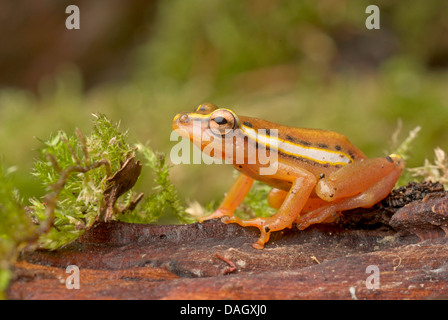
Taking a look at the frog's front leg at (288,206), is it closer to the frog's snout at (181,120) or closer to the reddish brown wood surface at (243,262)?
the reddish brown wood surface at (243,262)

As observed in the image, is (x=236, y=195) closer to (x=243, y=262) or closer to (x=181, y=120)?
(x=181, y=120)

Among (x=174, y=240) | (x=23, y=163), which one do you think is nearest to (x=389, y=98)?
(x=174, y=240)

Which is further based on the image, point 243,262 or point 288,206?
point 288,206

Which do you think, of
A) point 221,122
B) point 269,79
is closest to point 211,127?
point 221,122

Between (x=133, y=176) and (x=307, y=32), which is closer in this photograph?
(x=133, y=176)
